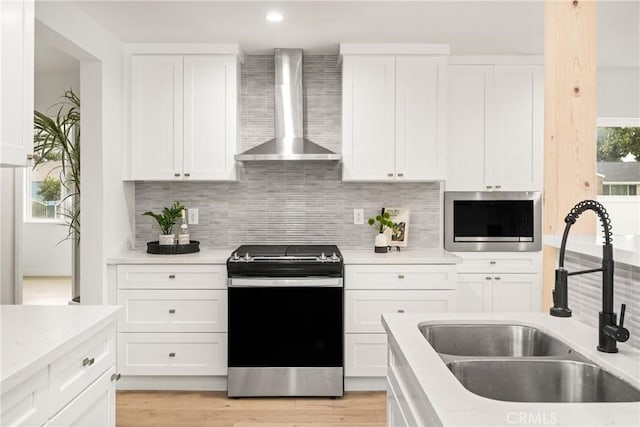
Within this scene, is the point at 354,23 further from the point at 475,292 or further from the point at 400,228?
the point at 475,292

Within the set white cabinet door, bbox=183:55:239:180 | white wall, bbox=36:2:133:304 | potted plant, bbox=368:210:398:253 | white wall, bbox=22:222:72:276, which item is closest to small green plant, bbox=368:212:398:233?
potted plant, bbox=368:210:398:253

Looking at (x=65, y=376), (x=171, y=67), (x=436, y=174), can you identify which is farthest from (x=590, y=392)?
(x=171, y=67)

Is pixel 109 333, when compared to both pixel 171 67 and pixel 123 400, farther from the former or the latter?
pixel 171 67

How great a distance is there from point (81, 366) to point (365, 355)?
221cm

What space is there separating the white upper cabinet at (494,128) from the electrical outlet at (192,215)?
1989 mm

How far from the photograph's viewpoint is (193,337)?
3.66m

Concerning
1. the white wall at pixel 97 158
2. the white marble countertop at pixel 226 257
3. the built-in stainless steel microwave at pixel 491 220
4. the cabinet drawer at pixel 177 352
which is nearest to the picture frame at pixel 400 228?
the white marble countertop at pixel 226 257

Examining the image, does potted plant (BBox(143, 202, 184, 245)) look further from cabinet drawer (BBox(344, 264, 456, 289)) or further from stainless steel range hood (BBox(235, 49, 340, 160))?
cabinet drawer (BBox(344, 264, 456, 289))

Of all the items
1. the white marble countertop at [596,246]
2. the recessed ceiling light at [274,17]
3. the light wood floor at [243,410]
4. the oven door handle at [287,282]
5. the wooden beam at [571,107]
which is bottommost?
the light wood floor at [243,410]

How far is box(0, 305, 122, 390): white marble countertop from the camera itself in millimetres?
1436

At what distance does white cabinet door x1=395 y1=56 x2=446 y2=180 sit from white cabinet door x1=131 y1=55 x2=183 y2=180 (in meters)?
1.59

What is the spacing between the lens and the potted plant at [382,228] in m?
3.99

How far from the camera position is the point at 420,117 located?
394 centimetres

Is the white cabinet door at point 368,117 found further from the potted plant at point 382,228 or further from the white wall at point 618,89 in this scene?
the white wall at point 618,89
